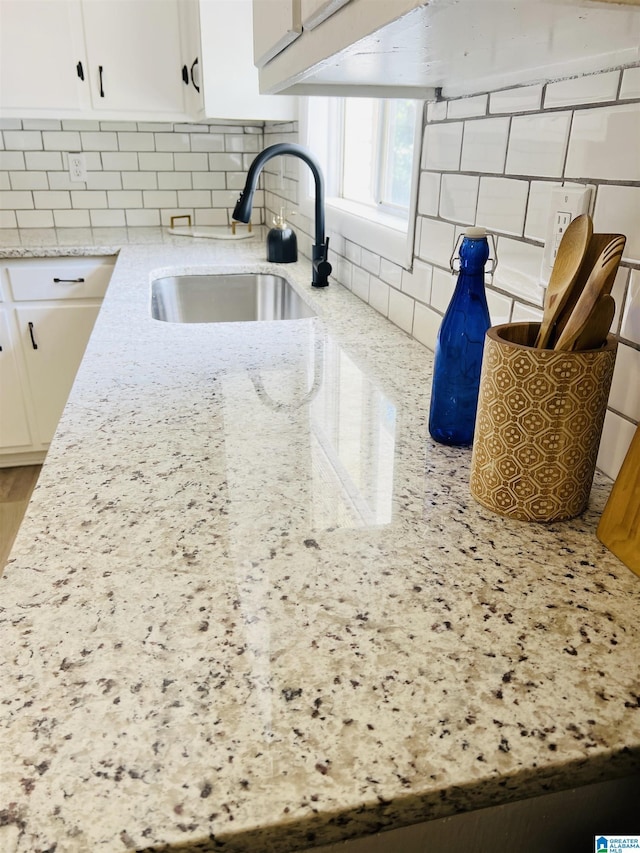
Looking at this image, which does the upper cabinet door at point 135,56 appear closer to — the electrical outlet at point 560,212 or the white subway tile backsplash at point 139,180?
the white subway tile backsplash at point 139,180

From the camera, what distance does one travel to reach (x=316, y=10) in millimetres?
707

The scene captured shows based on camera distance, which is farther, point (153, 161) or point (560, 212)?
point (153, 161)

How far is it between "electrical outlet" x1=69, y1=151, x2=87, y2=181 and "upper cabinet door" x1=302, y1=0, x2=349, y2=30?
7.79 feet

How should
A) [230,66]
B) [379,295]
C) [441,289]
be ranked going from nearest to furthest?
1. [441,289]
2. [379,295]
3. [230,66]

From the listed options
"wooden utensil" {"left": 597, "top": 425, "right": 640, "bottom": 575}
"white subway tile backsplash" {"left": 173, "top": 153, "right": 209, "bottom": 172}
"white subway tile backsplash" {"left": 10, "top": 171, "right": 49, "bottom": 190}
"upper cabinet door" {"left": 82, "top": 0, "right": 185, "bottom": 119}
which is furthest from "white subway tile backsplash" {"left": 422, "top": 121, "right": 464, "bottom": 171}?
"white subway tile backsplash" {"left": 10, "top": 171, "right": 49, "bottom": 190}

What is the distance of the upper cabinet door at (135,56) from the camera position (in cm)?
243

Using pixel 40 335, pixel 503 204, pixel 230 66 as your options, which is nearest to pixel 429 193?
pixel 503 204

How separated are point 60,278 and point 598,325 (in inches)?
89.8

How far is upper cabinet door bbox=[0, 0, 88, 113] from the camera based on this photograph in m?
2.35

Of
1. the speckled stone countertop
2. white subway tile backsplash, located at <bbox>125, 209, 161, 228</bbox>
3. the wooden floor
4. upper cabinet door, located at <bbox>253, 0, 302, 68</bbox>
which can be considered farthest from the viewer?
white subway tile backsplash, located at <bbox>125, 209, 161, 228</bbox>

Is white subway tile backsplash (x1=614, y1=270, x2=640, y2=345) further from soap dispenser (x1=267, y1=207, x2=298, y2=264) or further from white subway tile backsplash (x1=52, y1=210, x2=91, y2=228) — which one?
white subway tile backsplash (x1=52, y1=210, x2=91, y2=228)

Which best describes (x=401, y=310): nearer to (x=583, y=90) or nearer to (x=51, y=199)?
(x=583, y=90)

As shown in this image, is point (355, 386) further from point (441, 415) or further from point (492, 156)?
point (492, 156)

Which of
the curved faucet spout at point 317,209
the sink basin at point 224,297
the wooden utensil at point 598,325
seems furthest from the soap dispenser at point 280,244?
the wooden utensil at point 598,325
